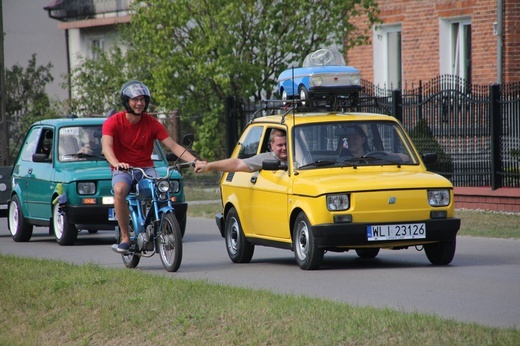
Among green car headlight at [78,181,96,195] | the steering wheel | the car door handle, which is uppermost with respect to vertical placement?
the steering wheel

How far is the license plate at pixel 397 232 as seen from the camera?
12034mm

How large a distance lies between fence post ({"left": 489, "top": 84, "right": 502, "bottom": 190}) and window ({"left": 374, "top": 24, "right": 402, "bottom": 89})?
857 cm

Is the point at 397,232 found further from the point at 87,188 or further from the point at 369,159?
the point at 87,188

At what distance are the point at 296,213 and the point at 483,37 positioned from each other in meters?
14.9

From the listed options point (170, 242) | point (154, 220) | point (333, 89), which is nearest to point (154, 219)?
point (154, 220)

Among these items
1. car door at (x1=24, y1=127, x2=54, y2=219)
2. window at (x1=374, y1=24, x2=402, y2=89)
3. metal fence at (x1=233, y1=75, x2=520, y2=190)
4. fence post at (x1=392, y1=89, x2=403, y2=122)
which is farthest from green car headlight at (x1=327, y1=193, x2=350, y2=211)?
window at (x1=374, y1=24, x2=402, y2=89)

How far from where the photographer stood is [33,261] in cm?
1362

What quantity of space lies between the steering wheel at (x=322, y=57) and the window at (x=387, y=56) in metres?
13.6

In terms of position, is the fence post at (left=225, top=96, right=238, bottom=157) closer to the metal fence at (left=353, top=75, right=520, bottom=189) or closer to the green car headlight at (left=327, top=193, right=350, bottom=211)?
the metal fence at (left=353, top=75, right=520, bottom=189)

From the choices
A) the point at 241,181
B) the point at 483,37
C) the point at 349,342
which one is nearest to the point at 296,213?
the point at 241,181

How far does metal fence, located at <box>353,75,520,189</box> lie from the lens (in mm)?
20688

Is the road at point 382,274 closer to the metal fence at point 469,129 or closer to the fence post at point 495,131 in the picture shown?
the fence post at point 495,131

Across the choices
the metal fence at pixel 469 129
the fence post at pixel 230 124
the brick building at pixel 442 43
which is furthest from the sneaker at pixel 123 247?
the fence post at pixel 230 124

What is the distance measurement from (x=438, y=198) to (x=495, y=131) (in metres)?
8.93
